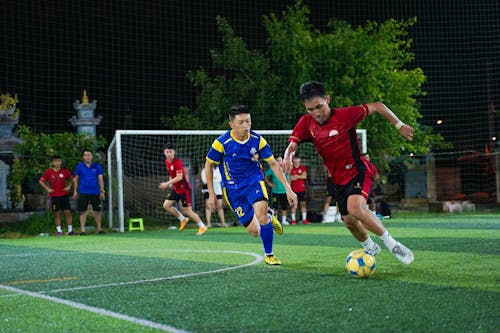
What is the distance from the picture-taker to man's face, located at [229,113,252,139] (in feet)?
24.7

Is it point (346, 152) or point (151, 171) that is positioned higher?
point (151, 171)

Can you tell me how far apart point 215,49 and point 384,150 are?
9.27 meters

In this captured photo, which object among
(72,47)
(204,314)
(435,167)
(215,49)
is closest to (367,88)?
(215,49)

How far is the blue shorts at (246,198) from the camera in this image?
298 inches

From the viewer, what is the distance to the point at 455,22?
2488cm

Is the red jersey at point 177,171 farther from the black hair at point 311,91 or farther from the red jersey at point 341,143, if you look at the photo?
the black hair at point 311,91

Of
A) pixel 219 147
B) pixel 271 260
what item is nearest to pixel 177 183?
pixel 219 147

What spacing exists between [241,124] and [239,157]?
441 mm

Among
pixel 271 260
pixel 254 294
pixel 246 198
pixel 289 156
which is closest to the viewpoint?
pixel 254 294

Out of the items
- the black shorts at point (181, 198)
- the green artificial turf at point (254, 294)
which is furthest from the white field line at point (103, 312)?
the black shorts at point (181, 198)

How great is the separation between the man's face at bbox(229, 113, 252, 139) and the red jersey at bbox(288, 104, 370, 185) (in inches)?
53.7

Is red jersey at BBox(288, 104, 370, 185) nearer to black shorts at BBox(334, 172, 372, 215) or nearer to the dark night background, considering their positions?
black shorts at BBox(334, 172, 372, 215)

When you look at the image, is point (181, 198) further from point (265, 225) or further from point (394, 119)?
point (394, 119)

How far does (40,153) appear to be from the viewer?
19078 millimetres
